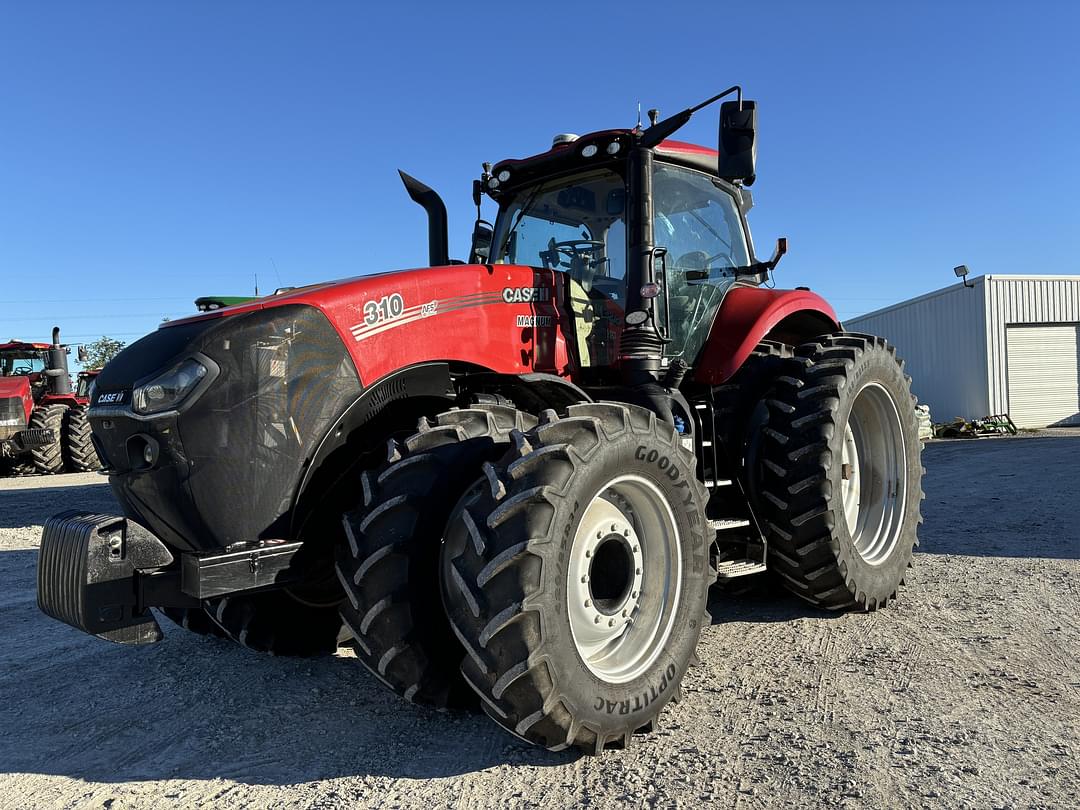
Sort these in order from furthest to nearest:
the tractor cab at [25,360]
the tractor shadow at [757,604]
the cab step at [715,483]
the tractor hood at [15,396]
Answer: the tractor cab at [25,360]
the tractor hood at [15,396]
the tractor shadow at [757,604]
the cab step at [715,483]

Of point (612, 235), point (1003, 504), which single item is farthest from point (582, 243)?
point (1003, 504)

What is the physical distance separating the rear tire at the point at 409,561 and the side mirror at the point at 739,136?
5.65 feet

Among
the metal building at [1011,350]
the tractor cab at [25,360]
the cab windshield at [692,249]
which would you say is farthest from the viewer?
the metal building at [1011,350]

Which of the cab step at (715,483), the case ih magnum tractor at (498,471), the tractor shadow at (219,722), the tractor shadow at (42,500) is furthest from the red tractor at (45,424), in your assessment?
the cab step at (715,483)

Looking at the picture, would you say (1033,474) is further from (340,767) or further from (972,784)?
(340,767)

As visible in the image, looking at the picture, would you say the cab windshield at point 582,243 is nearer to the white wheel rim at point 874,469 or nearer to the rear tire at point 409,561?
the rear tire at point 409,561

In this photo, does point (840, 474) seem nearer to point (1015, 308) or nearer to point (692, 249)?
point (692, 249)

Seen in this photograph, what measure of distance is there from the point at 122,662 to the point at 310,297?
2364mm

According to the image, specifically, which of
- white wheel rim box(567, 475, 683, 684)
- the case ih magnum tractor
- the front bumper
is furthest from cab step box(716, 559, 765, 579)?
the front bumper

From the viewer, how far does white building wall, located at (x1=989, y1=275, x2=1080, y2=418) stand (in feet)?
69.6

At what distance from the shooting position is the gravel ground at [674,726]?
8.29 ft

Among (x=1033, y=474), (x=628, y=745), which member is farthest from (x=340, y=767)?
(x=1033, y=474)

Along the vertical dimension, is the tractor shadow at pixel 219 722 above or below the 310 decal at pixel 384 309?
below

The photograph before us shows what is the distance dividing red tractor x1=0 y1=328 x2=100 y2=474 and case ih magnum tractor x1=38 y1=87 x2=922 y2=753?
42.3 feet
